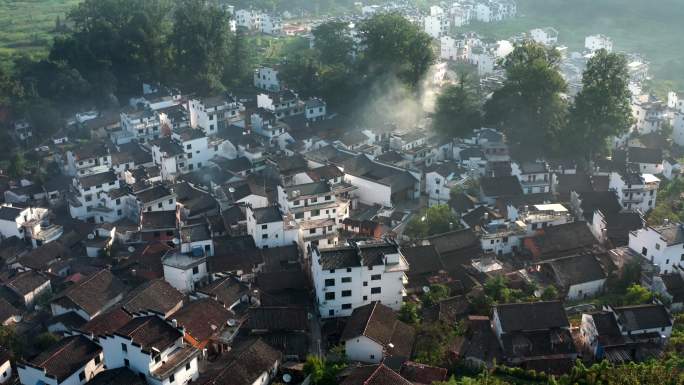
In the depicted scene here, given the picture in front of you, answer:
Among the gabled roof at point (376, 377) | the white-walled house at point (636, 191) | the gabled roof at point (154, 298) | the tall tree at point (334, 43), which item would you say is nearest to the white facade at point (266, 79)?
the tall tree at point (334, 43)

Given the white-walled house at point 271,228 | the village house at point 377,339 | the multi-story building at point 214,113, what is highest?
the multi-story building at point 214,113

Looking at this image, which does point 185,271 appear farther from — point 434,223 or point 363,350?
point 434,223

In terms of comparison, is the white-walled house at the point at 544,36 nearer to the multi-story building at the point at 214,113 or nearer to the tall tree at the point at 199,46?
the tall tree at the point at 199,46

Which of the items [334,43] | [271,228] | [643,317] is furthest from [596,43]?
[643,317]

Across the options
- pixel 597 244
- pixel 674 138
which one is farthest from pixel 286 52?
pixel 597 244

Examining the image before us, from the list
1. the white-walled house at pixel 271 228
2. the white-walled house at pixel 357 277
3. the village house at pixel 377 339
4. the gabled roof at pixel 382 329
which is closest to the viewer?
the village house at pixel 377 339

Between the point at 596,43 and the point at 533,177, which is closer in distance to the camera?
the point at 533,177
